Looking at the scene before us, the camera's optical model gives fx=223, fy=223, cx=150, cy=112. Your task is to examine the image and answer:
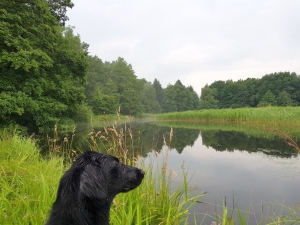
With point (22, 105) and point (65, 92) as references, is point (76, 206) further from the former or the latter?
point (65, 92)

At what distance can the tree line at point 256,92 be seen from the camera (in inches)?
2121

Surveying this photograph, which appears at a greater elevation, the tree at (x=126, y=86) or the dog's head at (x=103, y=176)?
the tree at (x=126, y=86)

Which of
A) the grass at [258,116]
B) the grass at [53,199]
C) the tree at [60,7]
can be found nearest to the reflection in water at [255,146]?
the grass at [53,199]

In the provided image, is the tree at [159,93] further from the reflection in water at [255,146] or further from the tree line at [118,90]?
the reflection in water at [255,146]

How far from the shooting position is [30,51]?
1183 cm

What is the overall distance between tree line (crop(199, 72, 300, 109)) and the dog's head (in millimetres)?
54445

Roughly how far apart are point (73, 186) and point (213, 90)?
237ft

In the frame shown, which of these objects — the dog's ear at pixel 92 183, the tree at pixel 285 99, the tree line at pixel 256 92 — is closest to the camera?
the dog's ear at pixel 92 183

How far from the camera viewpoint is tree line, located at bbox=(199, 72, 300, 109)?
177ft

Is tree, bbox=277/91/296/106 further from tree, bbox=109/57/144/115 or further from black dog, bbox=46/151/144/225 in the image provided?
black dog, bbox=46/151/144/225

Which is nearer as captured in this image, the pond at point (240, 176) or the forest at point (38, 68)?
the pond at point (240, 176)

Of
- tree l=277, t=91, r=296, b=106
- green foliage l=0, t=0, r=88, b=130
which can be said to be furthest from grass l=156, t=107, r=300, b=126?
tree l=277, t=91, r=296, b=106

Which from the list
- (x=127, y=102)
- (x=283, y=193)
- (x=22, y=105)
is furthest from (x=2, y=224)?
(x=127, y=102)

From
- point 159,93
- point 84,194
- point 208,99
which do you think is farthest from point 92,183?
point 159,93
